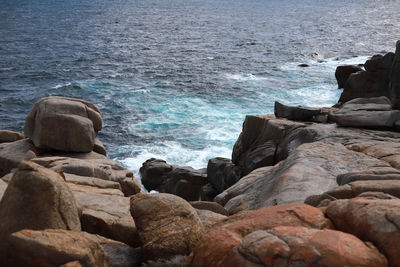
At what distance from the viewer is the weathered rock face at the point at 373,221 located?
5598mm

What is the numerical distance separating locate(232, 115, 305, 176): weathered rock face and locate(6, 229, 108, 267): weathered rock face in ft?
41.8

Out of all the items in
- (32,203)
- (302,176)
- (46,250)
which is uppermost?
(32,203)

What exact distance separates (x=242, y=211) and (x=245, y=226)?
3386mm

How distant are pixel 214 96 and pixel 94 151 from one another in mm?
21659

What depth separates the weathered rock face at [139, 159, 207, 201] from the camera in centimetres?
2220

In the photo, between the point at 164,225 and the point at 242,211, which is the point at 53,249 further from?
the point at 242,211

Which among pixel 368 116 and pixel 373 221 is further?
pixel 368 116

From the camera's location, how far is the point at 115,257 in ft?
24.8

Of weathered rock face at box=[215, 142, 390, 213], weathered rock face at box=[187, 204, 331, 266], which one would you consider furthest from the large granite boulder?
weathered rock face at box=[215, 142, 390, 213]

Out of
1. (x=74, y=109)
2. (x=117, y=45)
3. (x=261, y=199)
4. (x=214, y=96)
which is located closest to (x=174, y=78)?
(x=214, y=96)

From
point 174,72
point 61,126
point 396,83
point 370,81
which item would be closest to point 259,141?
point 396,83

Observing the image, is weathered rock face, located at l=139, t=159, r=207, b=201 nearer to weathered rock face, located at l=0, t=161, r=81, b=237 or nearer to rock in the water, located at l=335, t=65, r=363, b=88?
weathered rock face, located at l=0, t=161, r=81, b=237

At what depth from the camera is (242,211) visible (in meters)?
9.88

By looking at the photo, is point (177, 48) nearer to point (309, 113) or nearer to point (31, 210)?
point (309, 113)
